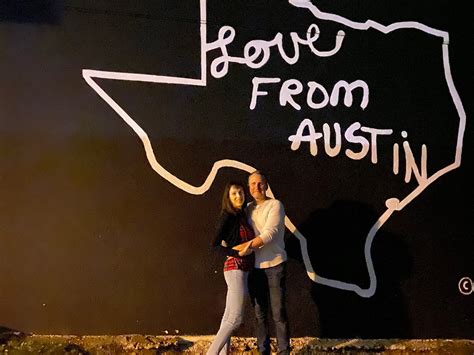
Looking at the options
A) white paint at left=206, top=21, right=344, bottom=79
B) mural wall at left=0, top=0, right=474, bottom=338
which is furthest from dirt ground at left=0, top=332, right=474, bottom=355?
white paint at left=206, top=21, right=344, bottom=79

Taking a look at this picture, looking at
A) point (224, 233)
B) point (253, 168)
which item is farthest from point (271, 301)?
point (253, 168)

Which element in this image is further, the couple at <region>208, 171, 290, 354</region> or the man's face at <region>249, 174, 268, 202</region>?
the man's face at <region>249, 174, 268, 202</region>

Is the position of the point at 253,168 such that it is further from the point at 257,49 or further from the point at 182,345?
the point at 182,345

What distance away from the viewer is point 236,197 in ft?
18.4

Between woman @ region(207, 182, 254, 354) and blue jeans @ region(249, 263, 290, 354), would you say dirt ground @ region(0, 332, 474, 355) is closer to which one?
blue jeans @ region(249, 263, 290, 354)

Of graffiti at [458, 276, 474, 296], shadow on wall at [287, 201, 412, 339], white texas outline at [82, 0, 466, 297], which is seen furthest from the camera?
graffiti at [458, 276, 474, 296]

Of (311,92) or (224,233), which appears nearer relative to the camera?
(224,233)

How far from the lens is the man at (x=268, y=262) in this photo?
558cm

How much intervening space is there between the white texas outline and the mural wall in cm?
1

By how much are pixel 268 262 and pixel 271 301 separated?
36cm

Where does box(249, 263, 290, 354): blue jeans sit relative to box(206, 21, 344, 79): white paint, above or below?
below

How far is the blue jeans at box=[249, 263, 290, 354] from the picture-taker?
18.5ft

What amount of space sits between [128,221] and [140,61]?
62.9 inches

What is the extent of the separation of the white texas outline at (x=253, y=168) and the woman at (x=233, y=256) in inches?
33.4
